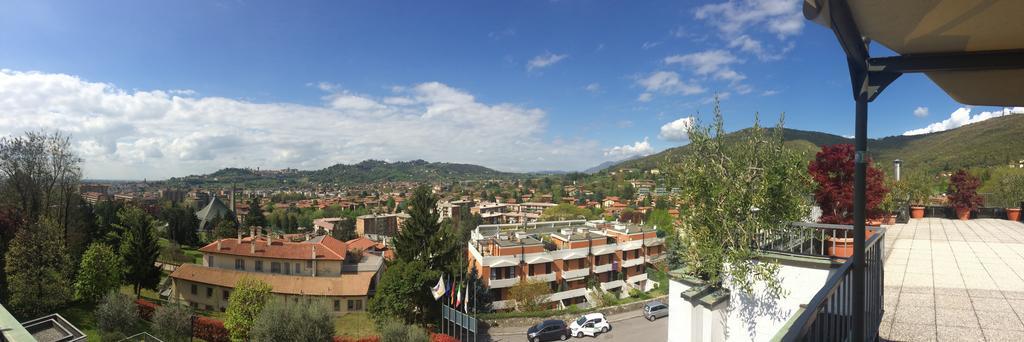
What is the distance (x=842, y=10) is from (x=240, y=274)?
114ft

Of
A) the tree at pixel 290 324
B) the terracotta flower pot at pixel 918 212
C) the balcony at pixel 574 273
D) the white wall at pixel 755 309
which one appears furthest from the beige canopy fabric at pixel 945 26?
the balcony at pixel 574 273

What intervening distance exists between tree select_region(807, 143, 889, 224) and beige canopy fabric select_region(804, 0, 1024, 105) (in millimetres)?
9185

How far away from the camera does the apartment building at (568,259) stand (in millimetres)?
29750

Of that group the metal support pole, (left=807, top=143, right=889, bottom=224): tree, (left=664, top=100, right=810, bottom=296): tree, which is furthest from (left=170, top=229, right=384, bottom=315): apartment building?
the metal support pole

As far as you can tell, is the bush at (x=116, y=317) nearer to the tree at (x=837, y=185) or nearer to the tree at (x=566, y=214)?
the tree at (x=837, y=185)

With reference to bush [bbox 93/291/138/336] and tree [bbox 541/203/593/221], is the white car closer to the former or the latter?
bush [bbox 93/291/138/336]

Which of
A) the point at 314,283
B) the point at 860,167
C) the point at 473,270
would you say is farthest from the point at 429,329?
the point at 860,167

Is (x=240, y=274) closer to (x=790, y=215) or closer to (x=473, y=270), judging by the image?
(x=473, y=270)

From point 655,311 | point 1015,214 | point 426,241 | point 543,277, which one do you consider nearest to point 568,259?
point 543,277

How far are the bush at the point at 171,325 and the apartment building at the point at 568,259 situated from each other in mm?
16283

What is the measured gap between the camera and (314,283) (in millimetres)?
28203

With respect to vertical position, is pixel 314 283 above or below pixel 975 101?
below

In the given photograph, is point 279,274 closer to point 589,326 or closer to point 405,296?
point 405,296

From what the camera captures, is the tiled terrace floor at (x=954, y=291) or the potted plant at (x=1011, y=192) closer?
the tiled terrace floor at (x=954, y=291)
